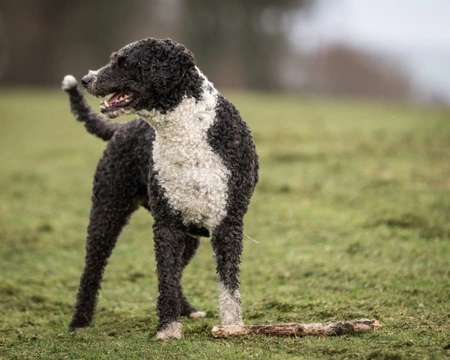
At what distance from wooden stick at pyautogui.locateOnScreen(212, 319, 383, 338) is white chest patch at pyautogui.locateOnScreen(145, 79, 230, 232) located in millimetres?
682

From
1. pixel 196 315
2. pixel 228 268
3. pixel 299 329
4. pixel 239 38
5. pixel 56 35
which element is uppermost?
pixel 239 38

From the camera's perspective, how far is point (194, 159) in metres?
5.34

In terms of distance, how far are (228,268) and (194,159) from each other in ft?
2.40

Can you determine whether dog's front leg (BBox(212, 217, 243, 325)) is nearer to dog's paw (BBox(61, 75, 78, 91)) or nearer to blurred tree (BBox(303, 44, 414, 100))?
dog's paw (BBox(61, 75, 78, 91))

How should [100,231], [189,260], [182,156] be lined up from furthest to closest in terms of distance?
[189,260] → [100,231] → [182,156]

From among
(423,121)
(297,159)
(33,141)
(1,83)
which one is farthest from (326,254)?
(1,83)

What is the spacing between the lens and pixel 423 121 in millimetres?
18484

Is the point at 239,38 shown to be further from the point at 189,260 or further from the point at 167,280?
the point at 167,280

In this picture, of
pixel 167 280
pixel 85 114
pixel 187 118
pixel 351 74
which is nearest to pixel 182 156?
pixel 187 118

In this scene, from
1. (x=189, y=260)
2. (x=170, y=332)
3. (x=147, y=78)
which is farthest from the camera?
(x=189, y=260)

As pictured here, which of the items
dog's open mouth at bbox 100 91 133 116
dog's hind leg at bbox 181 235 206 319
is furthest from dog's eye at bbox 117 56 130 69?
dog's hind leg at bbox 181 235 206 319

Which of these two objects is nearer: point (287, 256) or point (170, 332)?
point (170, 332)

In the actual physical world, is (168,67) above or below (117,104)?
above

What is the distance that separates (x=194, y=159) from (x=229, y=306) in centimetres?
97
